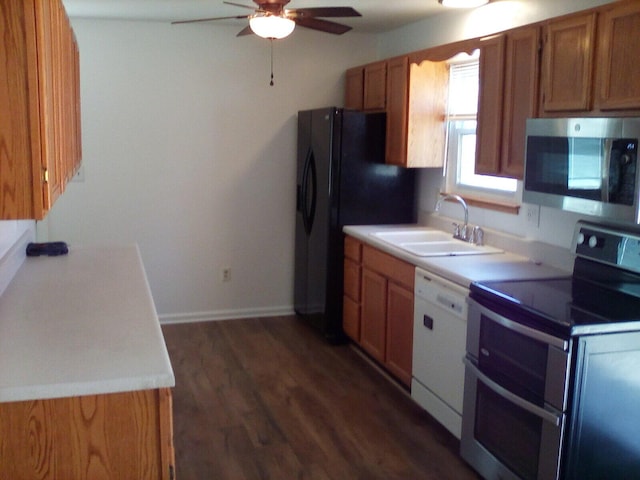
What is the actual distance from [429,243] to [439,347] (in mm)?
913

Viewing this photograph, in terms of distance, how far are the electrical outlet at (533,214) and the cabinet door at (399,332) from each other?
75cm

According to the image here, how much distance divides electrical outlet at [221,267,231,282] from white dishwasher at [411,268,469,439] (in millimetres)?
2109

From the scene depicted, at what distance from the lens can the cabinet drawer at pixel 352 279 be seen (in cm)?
444

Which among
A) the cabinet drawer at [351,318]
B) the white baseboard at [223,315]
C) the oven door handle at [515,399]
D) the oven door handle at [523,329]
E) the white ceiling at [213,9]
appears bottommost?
the white baseboard at [223,315]

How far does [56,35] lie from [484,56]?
2118 mm

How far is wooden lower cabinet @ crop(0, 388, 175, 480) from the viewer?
172 centimetres

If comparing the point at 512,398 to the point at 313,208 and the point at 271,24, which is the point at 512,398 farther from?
the point at 313,208

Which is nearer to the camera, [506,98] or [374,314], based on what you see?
[506,98]

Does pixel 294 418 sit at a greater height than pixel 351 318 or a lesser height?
lesser

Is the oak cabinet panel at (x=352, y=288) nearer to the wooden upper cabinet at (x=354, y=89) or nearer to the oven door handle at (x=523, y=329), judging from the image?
the wooden upper cabinet at (x=354, y=89)

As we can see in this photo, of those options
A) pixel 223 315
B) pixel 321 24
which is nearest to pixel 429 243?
pixel 321 24

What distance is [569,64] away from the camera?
2758mm

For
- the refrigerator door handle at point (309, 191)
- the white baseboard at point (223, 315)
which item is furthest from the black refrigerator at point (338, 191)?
the white baseboard at point (223, 315)

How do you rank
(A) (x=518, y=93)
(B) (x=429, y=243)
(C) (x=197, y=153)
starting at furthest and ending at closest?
(C) (x=197, y=153), (B) (x=429, y=243), (A) (x=518, y=93)
